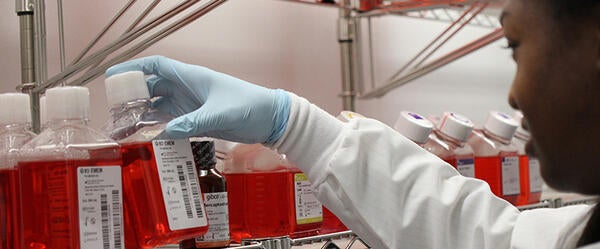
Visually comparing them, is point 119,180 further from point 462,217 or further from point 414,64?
point 414,64

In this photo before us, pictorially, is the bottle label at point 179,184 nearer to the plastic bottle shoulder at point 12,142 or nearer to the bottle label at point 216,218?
the bottle label at point 216,218

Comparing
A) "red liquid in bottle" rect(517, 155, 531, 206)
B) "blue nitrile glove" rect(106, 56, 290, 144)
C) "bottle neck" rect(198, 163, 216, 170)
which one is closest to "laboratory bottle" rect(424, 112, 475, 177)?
"red liquid in bottle" rect(517, 155, 531, 206)

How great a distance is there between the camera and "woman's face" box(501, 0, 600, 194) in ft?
2.30

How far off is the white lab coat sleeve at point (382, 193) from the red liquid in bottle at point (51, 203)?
34 cm

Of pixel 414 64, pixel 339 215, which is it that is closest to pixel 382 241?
pixel 339 215

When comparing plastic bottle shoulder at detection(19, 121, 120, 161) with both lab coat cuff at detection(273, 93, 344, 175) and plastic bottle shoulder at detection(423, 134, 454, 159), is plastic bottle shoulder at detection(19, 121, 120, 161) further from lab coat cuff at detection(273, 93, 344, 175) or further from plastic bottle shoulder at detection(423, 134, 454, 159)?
plastic bottle shoulder at detection(423, 134, 454, 159)

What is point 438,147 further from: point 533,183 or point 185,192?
point 185,192

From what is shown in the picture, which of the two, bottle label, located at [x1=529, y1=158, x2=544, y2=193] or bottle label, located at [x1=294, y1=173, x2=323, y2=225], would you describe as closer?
bottle label, located at [x1=294, y1=173, x2=323, y2=225]

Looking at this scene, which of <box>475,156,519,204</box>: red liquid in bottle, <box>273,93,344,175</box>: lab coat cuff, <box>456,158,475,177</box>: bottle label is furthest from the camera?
<box>475,156,519,204</box>: red liquid in bottle

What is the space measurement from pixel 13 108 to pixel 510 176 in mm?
1074

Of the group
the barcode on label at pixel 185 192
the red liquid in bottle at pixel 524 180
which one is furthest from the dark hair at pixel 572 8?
the red liquid in bottle at pixel 524 180

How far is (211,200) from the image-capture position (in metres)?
1.08

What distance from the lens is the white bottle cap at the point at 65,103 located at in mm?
970

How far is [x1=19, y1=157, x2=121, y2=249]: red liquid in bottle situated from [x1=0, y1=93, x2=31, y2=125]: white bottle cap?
0.26 feet
